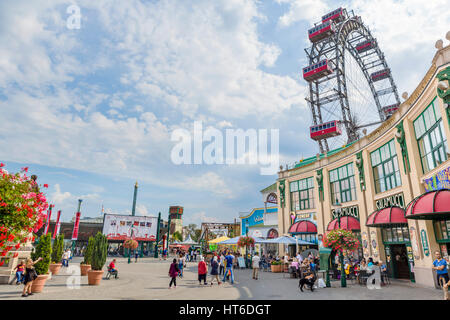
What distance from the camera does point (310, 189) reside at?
1110 inches

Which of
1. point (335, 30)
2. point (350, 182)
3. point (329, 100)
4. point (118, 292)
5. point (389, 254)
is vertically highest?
point (335, 30)

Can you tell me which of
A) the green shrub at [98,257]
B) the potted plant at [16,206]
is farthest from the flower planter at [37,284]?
the potted plant at [16,206]

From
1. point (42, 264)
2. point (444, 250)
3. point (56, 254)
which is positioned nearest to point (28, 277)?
point (42, 264)

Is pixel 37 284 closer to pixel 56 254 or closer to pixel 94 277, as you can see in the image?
pixel 94 277

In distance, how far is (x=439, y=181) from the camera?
12734 millimetres

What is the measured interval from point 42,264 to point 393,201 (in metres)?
19.6

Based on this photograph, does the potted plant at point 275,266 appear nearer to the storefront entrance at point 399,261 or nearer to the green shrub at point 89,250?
the storefront entrance at point 399,261

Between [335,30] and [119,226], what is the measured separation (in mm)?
46916

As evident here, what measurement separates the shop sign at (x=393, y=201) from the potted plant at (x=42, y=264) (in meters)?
18.9

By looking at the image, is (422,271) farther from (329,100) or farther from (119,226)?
(119,226)

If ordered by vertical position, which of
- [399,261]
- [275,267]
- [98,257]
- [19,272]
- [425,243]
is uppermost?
[425,243]

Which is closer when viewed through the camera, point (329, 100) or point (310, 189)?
point (310, 189)
